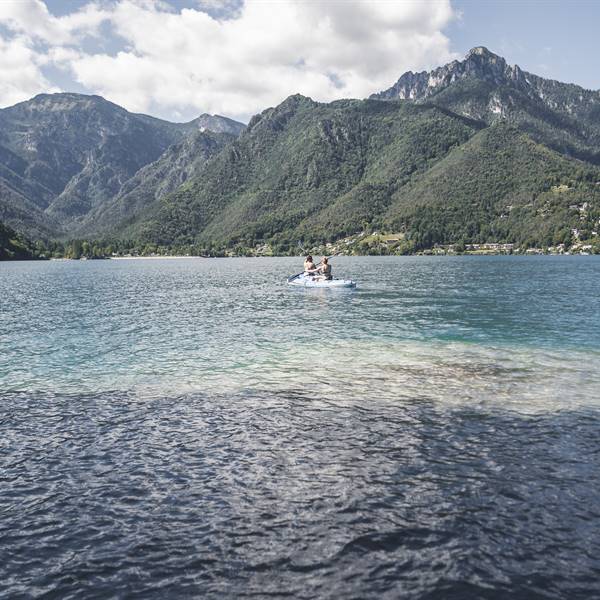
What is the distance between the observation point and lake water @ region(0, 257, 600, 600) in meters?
10.6

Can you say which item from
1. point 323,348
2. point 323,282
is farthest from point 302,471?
point 323,282

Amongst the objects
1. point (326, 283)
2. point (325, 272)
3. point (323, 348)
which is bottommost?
point (323, 348)

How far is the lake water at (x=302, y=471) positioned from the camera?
10.6 metres

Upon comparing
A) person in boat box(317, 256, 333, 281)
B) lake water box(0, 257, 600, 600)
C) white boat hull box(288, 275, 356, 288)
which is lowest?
lake water box(0, 257, 600, 600)

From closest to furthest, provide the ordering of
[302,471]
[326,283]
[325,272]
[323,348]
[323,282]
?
1. [302,471]
2. [323,348]
3. [325,272]
4. [326,283]
5. [323,282]

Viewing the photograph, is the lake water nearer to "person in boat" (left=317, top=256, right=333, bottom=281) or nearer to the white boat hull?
the white boat hull

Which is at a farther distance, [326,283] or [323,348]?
[326,283]

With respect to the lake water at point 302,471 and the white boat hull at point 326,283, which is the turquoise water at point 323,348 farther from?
the white boat hull at point 326,283

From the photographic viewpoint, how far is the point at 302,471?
15.4 m

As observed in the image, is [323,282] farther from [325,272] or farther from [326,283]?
[325,272]

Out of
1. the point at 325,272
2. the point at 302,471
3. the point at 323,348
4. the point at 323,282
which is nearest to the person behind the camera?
the point at 302,471

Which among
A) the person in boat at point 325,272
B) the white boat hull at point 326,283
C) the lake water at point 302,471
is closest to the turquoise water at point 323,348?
the lake water at point 302,471

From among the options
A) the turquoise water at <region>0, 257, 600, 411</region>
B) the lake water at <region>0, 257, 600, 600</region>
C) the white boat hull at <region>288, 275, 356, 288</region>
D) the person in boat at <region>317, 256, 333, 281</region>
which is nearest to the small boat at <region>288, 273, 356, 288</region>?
the white boat hull at <region>288, 275, 356, 288</region>

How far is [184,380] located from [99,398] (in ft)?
14.6
